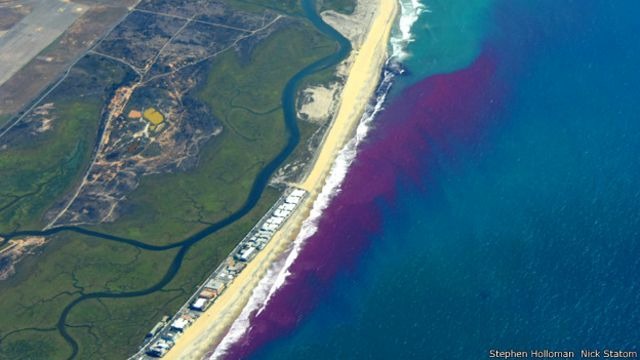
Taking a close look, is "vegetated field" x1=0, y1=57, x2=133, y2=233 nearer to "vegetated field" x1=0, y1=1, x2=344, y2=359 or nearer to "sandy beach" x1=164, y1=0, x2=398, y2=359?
"vegetated field" x1=0, y1=1, x2=344, y2=359

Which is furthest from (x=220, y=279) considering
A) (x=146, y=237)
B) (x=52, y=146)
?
(x=52, y=146)

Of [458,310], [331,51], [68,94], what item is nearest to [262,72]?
[331,51]

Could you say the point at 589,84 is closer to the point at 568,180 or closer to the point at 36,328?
the point at 568,180

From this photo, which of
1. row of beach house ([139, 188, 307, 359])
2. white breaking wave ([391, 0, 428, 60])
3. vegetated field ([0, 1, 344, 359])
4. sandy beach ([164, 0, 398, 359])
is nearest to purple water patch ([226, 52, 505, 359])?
sandy beach ([164, 0, 398, 359])

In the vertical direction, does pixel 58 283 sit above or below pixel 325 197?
below

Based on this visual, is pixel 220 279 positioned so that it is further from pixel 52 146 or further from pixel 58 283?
pixel 52 146
